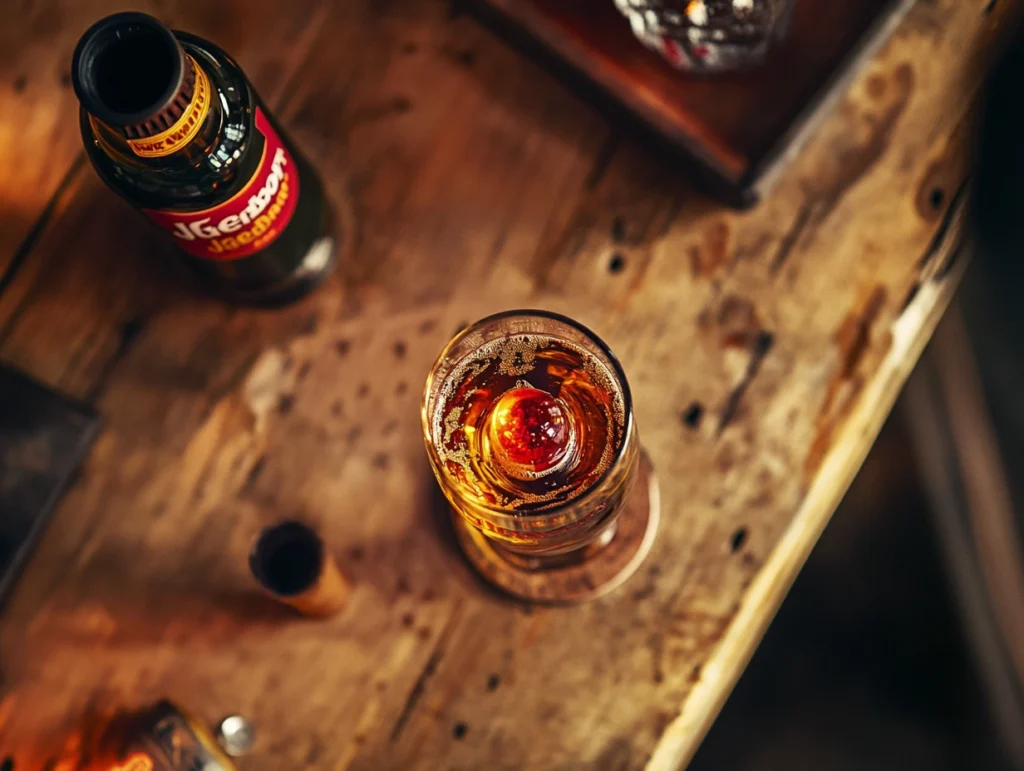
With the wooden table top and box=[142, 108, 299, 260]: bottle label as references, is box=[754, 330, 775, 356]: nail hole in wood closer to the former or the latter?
the wooden table top

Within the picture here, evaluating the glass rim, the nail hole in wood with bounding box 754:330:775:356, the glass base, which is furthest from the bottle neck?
the nail hole in wood with bounding box 754:330:775:356

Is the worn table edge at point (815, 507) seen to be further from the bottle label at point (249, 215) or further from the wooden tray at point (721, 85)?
the bottle label at point (249, 215)

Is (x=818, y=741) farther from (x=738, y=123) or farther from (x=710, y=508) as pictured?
(x=738, y=123)

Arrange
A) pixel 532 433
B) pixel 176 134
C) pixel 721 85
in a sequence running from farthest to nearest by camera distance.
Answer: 1. pixel 721 85
2. pixel 532 433
3. pixel 176 134

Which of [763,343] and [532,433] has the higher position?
[763,343]

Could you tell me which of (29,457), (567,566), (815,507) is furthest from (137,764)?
(815,507)

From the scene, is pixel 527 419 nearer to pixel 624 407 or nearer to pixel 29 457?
pixel 624 407


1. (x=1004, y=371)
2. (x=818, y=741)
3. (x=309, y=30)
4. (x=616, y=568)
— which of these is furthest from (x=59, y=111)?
(x=818, y=741)
